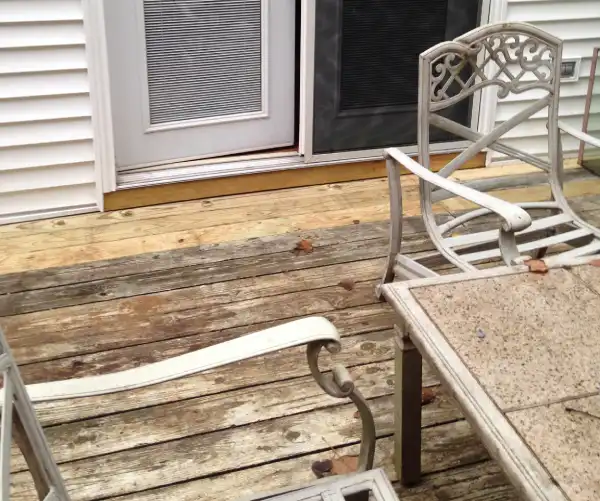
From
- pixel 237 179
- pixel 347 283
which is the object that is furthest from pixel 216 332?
pixel 237 179

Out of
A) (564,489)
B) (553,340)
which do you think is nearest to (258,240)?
(553,340)

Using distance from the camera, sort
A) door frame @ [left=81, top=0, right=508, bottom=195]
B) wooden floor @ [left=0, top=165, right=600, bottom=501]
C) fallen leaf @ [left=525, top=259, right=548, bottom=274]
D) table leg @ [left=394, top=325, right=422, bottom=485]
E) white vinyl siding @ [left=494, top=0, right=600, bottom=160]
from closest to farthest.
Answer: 1. fallen leaf @ [left=525, top=259, right=548, bottom=274]
2. table leg @ [left=394, top=325, right=422, bottom=485]
3. wooden floor @ [left=0, top=165, right=600, bottom=501]
4. door frame @ [left=81, top=0, right=508, bottom=195]
5. white vinyl siding @ [left=494, top=0, right=600, bottom=160]

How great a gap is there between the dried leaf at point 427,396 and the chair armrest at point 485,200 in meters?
0.61

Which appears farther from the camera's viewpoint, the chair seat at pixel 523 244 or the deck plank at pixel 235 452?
the chair seat at pixel 523 244

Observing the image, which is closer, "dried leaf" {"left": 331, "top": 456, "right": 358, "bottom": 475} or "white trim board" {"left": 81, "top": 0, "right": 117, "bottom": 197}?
"dried leaf" {"left": 331, "top": 456, "right": 358, "bottom": 475}

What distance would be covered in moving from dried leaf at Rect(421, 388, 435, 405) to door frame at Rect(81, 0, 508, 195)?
1686 mm

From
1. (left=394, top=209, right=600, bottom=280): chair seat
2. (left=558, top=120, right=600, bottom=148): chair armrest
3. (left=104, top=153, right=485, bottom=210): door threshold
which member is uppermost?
(left=558, top=120, right=600, bottom=148): chair armrest

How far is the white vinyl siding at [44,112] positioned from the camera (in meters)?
3.07

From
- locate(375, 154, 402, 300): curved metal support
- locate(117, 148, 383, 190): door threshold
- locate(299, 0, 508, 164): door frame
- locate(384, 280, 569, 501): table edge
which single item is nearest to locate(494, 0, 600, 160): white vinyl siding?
locate(299, 0, 508, 164): door frame

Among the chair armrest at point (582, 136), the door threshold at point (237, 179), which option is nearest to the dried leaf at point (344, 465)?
the chair armrest at point (582, 136)

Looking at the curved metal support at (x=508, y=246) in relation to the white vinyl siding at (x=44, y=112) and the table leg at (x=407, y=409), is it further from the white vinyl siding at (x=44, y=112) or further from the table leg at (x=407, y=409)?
the white vinyl siding at (x=44, y=112)

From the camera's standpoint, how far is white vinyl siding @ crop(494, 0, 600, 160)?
3.78 meters

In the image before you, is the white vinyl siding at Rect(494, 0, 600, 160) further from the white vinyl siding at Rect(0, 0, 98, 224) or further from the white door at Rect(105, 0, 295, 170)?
the white vinyl siding at Rect(0, 0, 98, 224)

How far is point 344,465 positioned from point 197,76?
2.16 metres
